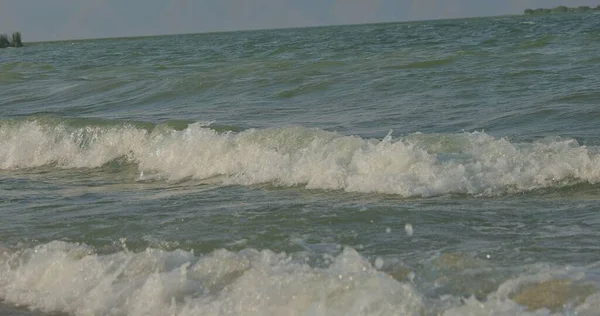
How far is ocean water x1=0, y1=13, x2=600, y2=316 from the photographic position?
5465 mm

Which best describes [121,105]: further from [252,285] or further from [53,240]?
[252,285]

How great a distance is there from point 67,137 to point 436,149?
6.32 meters

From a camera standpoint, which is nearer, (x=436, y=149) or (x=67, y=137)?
(x=436, y=149)

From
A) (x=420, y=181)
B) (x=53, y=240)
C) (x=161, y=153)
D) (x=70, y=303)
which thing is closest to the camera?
(x=70, y=303)

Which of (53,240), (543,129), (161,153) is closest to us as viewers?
(53,240)

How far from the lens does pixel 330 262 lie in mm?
6004

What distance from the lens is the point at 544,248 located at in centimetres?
614

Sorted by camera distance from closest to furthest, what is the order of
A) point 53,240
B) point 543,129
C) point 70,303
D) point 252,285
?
point 252,285, point 70,303, point 53,240, point 543,129

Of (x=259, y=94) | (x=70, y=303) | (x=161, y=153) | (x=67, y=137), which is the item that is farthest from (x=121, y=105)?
(x=70, y=303)

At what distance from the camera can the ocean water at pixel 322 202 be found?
5465mm

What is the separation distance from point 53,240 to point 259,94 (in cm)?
1134

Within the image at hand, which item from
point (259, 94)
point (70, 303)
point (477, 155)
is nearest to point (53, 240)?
point (70, 303)

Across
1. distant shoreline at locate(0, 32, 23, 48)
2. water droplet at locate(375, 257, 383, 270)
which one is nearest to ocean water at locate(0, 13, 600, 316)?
water droplet at locate(375, 257, 383, 270)

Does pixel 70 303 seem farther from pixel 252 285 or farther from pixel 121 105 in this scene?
pixel 121 105
